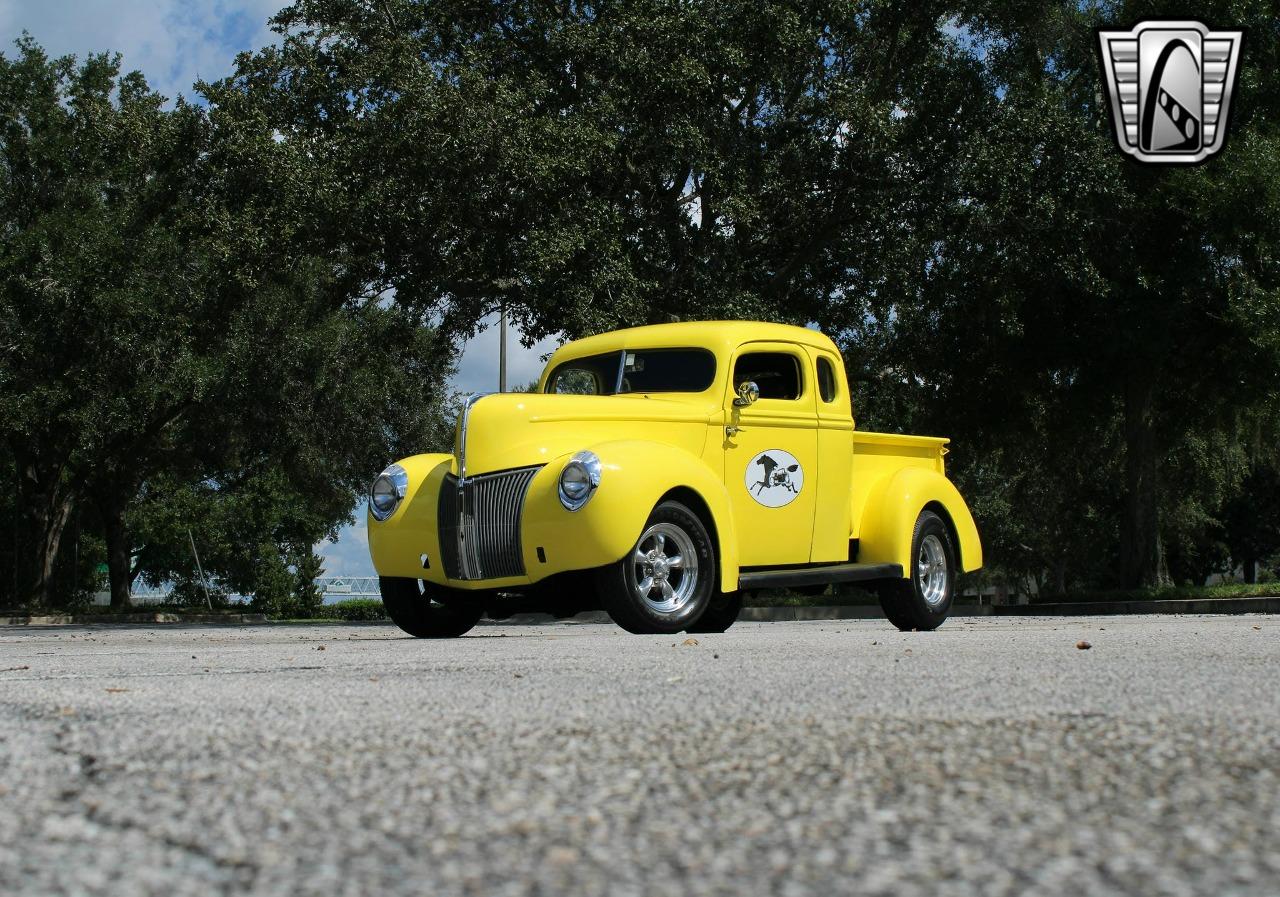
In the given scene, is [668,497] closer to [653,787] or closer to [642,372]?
[642,372]

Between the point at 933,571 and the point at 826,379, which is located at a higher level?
the point at 826,379

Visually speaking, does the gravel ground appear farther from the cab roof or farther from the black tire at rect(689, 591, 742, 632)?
the black tire at rect(689, 591, 742, 632)

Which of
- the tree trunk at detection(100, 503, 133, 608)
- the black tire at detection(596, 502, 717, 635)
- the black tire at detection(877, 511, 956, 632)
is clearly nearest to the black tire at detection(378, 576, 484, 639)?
the black tire at detection(596, 502, 717, 635)

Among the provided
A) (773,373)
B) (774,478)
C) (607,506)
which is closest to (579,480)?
(607,506)

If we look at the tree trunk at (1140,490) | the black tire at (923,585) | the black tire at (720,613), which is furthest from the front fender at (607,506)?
the tree trunk at (1140,490)

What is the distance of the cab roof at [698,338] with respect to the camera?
10.5m

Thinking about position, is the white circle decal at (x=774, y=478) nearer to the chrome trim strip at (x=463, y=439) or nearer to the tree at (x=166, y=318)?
the chrome trim strip at (x=463, y=439)

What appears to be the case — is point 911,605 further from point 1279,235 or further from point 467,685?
point 1279,235

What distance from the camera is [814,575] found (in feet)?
34.1

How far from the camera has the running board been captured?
992cm

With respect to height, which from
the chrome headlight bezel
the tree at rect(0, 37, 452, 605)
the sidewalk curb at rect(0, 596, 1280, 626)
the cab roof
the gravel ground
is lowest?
the gravel ground

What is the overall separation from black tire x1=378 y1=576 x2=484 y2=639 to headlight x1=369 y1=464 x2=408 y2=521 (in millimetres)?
517

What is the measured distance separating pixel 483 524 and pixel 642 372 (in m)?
1.94

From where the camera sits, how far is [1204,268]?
23297mm
